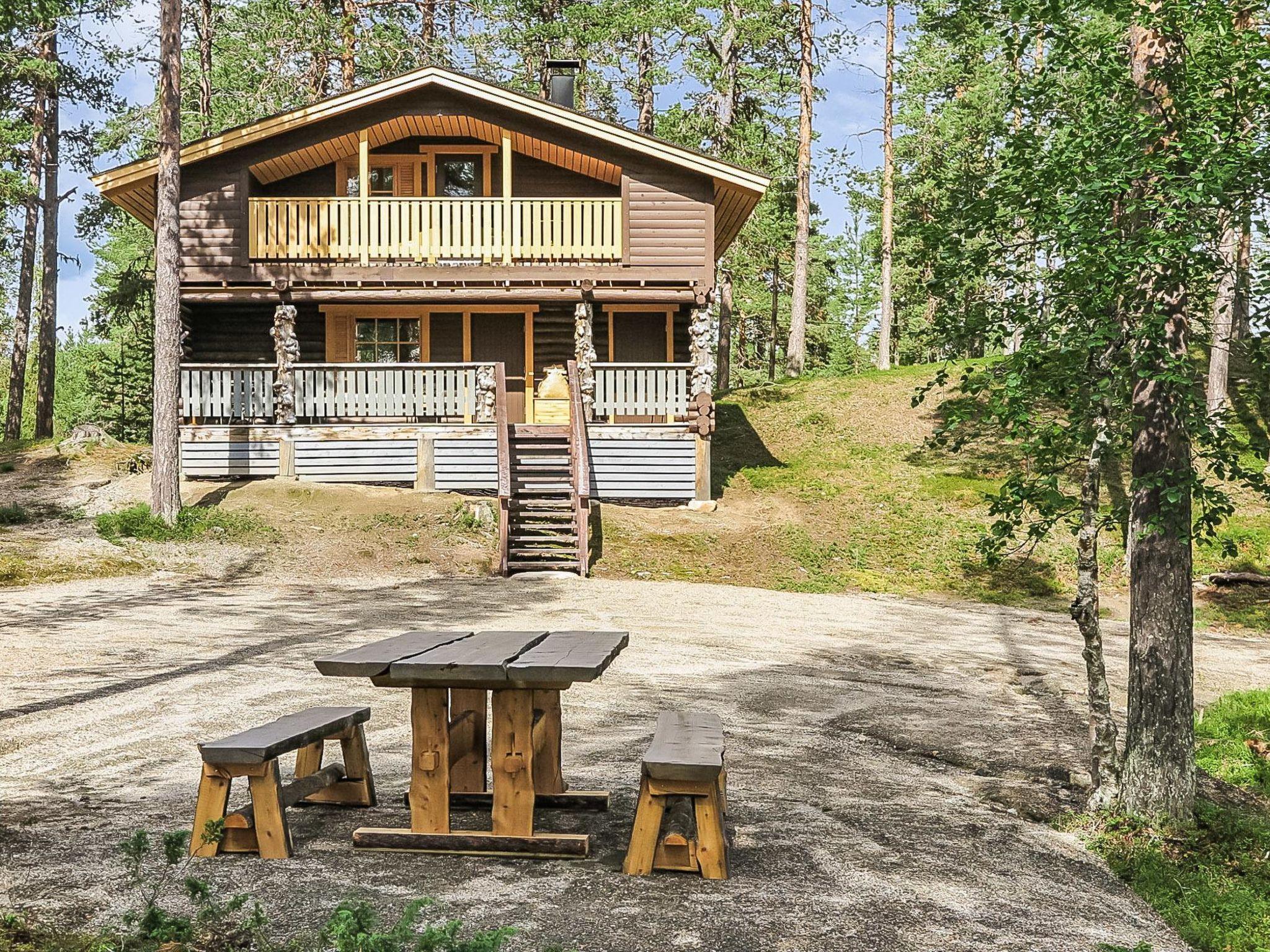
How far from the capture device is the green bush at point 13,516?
701 inches

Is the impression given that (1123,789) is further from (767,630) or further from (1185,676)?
(767,630)

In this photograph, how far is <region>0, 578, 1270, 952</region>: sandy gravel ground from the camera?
14.8ft

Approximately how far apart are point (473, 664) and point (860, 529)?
1642 cm

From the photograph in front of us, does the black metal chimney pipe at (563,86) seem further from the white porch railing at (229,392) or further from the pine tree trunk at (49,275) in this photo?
the pine tree trunk at (49,275)

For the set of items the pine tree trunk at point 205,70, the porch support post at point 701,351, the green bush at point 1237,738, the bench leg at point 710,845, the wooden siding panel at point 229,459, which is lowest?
the green bush at point 1237,738

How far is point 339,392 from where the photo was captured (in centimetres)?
2053

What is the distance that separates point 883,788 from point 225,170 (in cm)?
1929

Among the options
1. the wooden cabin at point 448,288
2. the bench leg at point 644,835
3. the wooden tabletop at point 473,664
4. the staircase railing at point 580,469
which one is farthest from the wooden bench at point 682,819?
the wooden cabin at point 448,288

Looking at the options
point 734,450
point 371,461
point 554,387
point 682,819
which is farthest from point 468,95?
point 682,819

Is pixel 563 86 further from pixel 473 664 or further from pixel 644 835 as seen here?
pixel 644 835

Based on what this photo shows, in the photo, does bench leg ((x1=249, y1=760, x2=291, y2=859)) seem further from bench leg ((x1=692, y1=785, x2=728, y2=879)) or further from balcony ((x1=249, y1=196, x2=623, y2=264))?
balcony ((x1=249, y1=196, x2=623, y2=264))

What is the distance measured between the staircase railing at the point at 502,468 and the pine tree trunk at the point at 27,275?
15623 millimetres

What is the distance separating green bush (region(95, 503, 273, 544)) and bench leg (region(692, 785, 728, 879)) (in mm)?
13843

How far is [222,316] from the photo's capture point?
23.6 meters
